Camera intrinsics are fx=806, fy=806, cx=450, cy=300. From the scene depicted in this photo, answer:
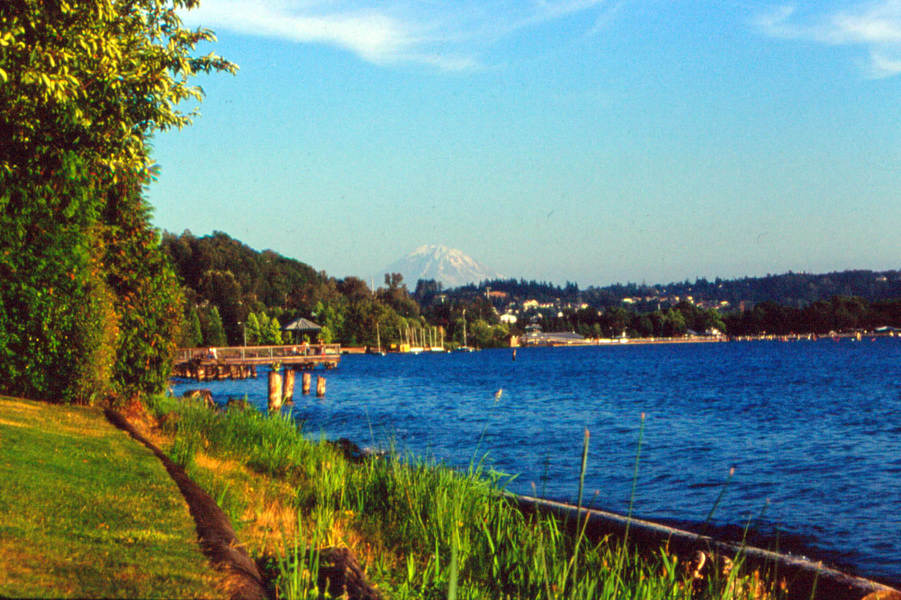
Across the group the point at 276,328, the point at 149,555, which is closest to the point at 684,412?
the point at 149,555

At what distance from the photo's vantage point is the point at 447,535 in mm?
9133

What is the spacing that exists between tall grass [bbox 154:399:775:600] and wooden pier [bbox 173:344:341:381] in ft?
163

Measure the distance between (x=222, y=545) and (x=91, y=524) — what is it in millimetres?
1272

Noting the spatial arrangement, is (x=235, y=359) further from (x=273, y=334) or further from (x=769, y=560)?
(x=769, y=560)

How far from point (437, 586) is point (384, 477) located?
14.2 feet

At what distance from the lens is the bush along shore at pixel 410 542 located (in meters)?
6.25

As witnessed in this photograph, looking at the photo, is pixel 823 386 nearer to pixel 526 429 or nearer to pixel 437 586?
pixel 526 429

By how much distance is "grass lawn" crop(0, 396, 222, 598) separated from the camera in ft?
17.3

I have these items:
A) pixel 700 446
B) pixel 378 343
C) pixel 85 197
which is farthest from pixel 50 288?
pixel 378 343

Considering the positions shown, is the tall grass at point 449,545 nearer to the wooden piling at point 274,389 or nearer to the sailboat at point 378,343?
the wooden piling at point 274,389

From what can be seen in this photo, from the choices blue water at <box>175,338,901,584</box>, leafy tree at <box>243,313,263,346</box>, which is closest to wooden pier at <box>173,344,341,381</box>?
blue water at <box>175,338,901,584</box>

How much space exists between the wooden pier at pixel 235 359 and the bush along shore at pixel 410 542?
160 ft

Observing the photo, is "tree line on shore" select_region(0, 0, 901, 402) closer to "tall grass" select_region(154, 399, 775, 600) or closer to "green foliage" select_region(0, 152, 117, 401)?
"green foliage" select_region(0, 152, 117, 401)

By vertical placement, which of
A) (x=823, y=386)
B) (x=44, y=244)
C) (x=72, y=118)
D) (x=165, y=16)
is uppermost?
(x=165, y=16)
